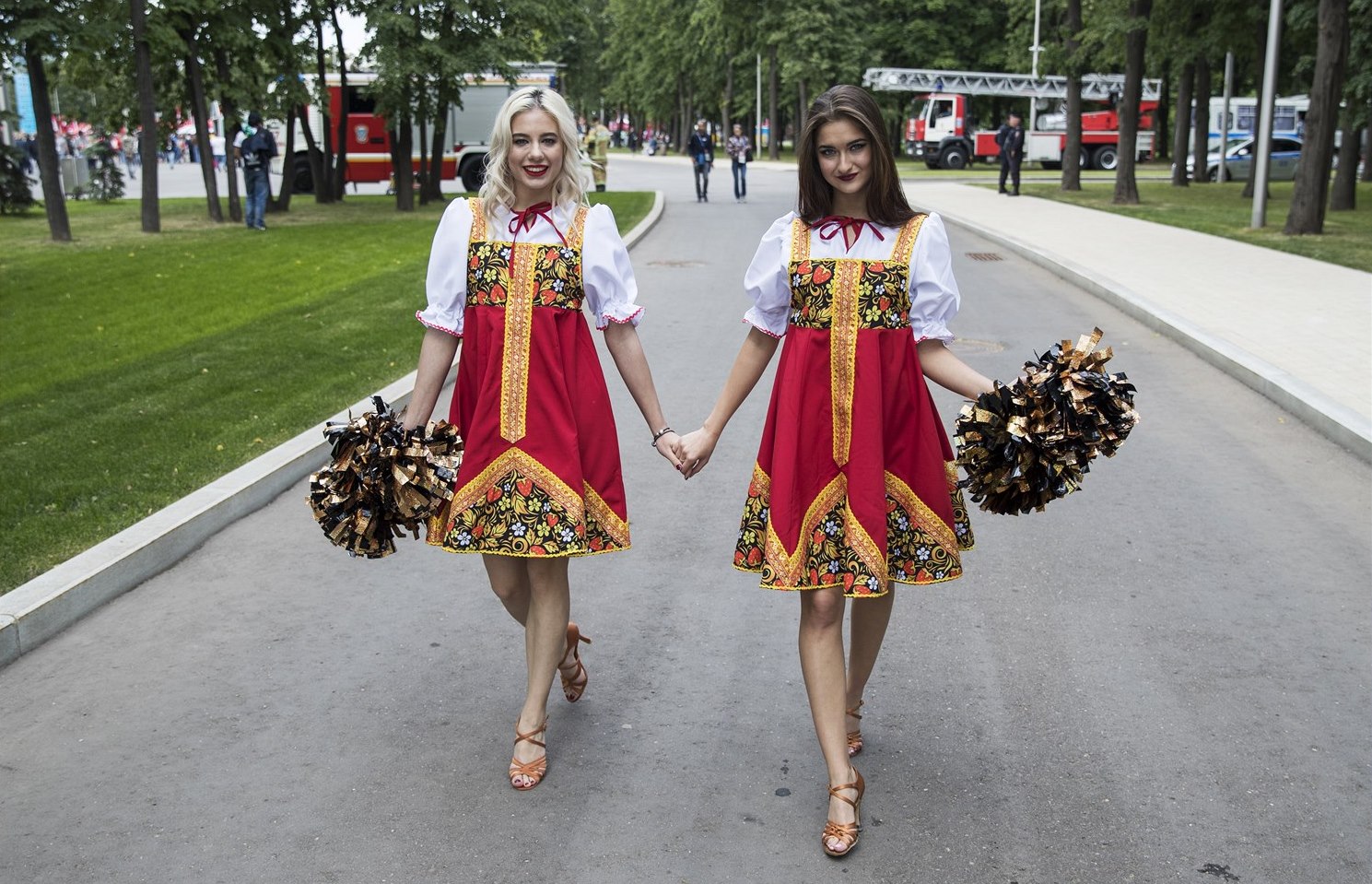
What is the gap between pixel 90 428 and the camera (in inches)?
323

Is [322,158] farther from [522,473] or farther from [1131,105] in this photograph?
[522,473]

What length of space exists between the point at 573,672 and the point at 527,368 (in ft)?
3.76

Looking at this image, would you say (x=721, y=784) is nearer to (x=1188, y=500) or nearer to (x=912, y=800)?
(x=912, y=800)

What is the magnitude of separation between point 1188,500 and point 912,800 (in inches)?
146

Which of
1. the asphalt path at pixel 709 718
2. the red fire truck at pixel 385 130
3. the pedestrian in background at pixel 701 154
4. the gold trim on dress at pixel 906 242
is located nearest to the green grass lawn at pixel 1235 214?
the pedestrian in background at pixel 701 154

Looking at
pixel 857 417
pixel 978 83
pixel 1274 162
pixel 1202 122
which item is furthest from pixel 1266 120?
pixel 978 83

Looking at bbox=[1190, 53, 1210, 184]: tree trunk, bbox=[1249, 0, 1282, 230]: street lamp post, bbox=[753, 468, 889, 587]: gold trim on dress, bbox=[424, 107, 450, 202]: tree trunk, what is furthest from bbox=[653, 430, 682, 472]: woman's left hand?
bbox=[1190, 53, 1210, 184]: tree trunk

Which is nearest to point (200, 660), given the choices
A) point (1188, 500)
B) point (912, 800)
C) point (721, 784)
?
point (721, 784)

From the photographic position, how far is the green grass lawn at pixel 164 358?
6809mm

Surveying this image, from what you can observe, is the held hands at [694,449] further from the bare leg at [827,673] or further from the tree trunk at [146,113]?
the tree trunk at [146,113]

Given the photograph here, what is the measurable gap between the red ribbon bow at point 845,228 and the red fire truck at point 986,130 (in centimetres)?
4901

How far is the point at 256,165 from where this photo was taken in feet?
73.5

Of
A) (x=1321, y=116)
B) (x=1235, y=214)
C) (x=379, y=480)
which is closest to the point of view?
(x=379, y=480)

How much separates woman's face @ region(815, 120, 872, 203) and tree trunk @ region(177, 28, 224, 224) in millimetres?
21943
